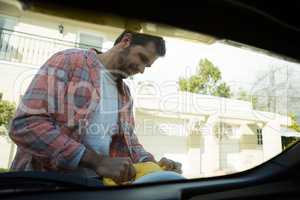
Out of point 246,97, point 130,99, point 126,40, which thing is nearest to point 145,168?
point 130,99

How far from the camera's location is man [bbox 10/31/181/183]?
97 cm

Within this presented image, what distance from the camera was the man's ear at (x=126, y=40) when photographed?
1.21 meters

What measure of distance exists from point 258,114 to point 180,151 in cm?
77

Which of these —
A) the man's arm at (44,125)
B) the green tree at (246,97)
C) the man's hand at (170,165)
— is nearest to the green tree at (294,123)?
the green tree at (246,97)

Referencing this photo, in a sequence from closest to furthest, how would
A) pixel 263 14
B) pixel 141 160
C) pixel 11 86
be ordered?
pixel 11 86
pixel 141 160
pixel 263 14

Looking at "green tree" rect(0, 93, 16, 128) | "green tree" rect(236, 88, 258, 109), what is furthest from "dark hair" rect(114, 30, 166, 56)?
"green tree" rect(236, 88, 258, 109)

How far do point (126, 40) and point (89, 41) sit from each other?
18 centimetres

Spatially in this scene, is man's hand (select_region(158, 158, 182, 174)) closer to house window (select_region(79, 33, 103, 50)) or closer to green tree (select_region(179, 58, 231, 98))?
green tree (select_region(179, 58, 231, 98))

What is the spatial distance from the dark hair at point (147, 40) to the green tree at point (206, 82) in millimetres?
212

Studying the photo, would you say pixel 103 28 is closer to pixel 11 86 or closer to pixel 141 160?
pixel 11 86

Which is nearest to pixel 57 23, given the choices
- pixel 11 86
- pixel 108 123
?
pixel 11 86

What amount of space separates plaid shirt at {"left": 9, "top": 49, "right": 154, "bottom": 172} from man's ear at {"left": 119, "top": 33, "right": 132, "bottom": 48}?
0.47 feet

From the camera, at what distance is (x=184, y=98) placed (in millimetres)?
1437

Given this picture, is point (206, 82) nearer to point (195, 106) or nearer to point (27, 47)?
point (195, 106)
